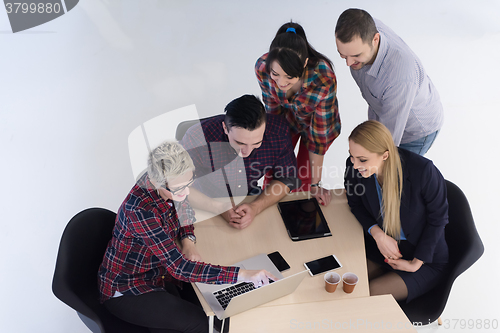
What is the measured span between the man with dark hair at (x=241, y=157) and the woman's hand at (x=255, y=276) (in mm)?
373

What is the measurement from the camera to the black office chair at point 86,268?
1.71 m

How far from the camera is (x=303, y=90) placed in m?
2.34

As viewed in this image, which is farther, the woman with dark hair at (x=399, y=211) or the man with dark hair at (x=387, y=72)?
the man with dark hair at (x=387, y=72)

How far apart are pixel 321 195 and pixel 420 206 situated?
510 mm

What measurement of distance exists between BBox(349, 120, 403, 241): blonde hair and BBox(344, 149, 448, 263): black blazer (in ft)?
0.14

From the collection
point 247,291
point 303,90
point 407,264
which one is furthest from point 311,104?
point 247,291

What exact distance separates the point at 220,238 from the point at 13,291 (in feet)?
5.28

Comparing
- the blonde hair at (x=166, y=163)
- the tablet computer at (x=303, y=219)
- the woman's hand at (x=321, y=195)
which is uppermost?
the blonde hair at (x=166, y=163)

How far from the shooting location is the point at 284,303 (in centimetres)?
179

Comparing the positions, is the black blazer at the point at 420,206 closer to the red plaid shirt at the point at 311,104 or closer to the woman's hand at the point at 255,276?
the red plaid shirt at the point at 311,104

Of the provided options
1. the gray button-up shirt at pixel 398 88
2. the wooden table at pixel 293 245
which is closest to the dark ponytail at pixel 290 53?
the gray button-up shirt at pixel 398 88

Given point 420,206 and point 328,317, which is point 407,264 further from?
point 328,317

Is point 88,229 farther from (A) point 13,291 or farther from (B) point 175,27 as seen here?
(B) point 175,27

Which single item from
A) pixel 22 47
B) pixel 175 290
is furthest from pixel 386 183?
pixel 22 47
